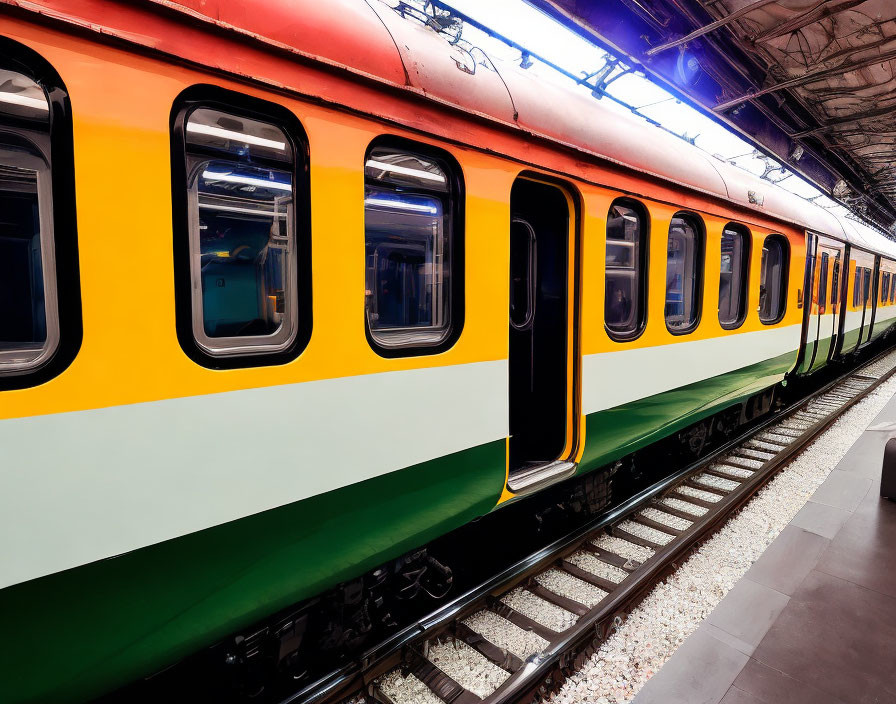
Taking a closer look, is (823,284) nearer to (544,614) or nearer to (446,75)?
(544,614)

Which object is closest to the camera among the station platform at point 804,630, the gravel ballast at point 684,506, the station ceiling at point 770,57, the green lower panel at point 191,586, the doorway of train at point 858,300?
the green lower panel at point 191,586

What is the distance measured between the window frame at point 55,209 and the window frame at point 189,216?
27 cm

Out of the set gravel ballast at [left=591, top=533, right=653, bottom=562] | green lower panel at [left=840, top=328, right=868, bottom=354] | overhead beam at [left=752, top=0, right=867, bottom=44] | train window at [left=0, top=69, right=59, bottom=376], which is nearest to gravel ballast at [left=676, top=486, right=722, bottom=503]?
gravel ballast at [left=591, top=533, right=653, bottom=562]

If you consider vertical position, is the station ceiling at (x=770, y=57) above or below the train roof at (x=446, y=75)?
above

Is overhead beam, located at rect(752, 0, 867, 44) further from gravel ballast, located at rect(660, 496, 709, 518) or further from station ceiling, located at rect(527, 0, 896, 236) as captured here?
gravel ballast, located at rect(660, 496, 709, 518)

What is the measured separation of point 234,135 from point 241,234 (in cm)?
33

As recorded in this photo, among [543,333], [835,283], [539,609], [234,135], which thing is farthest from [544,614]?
[835,283]

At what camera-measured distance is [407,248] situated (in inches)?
94.4

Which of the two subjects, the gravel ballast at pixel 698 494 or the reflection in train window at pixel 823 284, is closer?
the gravel ballast at pixel 698 494

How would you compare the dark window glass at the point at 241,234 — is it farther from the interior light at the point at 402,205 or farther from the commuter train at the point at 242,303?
the interior light at the point at 402,205

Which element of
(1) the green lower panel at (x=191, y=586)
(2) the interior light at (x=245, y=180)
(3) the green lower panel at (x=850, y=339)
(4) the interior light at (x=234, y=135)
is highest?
(4) the interior light at (x=234, y=135)

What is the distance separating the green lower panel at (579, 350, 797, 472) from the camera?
351cm

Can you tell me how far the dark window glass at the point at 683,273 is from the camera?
4.06 m

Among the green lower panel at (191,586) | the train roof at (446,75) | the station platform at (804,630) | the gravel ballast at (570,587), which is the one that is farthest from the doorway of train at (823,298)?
the green lower panel at (191,586)
